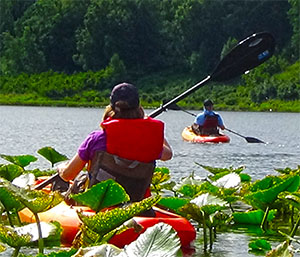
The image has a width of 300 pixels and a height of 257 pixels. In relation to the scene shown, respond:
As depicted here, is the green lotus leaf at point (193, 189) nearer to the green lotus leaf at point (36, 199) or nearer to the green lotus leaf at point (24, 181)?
the green lotus leaf at point (24, 181)

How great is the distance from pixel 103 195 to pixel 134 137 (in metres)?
1.34

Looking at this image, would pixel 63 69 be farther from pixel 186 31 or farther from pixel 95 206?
pixel 95 206

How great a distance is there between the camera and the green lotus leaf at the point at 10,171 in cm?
641

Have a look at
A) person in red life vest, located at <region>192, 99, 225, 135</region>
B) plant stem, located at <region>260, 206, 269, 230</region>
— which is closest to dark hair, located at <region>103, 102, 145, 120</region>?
plant stem, located at <region>260, 206, 269, 230</region>

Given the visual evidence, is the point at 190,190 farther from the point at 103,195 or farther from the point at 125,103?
the point at 103,195

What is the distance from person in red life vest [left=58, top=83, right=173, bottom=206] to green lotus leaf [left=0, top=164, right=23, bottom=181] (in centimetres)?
85

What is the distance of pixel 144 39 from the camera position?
70.6 meters

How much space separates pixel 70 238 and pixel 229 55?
8.67 ft

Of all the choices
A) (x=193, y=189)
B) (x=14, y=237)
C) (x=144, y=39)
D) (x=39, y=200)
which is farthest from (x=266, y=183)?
(x=144, y=39)

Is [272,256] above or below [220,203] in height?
above

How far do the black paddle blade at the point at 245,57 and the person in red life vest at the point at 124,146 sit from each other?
2.10m

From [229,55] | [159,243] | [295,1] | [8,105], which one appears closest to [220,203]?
[159,243]

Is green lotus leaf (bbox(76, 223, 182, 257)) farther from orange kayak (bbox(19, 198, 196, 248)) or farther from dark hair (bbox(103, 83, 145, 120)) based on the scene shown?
dark hair (bbox(103, 83, 145, 120))

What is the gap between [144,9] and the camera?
2793 inches
